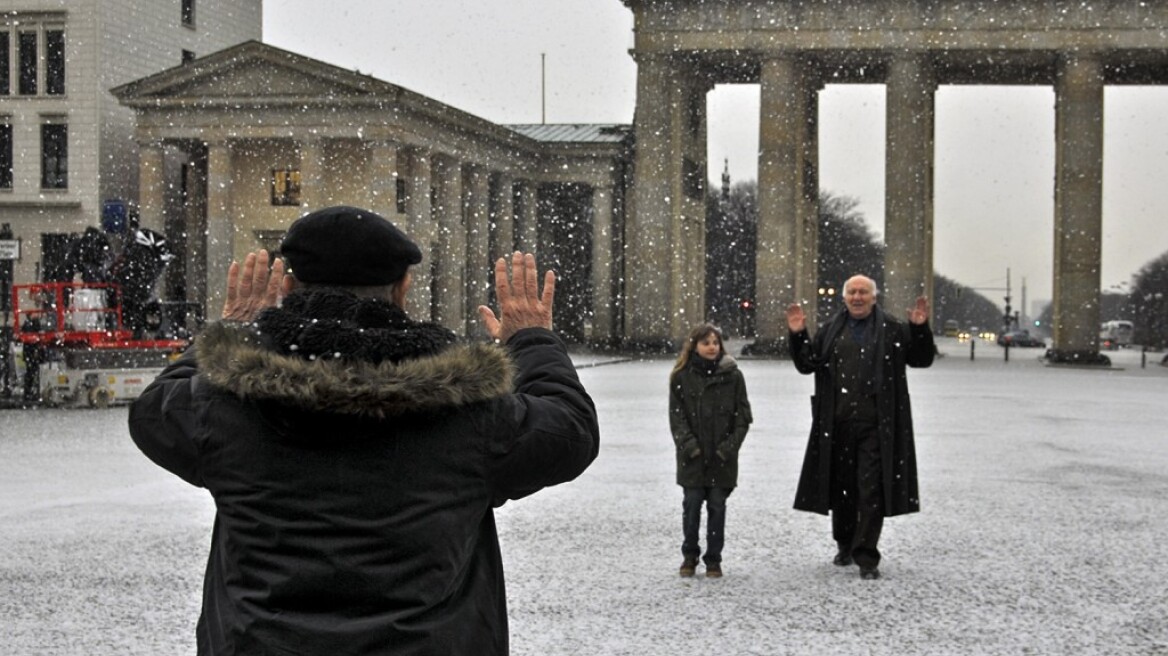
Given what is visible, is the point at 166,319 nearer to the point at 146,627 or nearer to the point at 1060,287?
the point at 146,627

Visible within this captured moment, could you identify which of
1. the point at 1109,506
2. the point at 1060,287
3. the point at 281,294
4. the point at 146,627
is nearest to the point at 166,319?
the point at 1109,506

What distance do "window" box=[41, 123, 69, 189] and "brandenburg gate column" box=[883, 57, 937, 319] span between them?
31716mm

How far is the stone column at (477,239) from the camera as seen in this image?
68938 mm

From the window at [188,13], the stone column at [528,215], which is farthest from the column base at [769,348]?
the window at [188,13]

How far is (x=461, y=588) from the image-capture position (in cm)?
339

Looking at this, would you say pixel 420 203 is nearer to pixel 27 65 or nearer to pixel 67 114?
pixel 67 114

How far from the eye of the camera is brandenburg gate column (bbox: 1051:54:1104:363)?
6072cm

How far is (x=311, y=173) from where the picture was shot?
60219 mm

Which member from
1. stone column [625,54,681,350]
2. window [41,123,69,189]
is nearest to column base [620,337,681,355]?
stone column [625,54,681,350]

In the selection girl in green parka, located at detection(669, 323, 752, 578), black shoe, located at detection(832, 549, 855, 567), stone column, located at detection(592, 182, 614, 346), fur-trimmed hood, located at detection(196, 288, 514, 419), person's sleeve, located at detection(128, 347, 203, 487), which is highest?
stone column, located at detection(592, 182, 614, 346)

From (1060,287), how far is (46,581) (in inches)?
2217

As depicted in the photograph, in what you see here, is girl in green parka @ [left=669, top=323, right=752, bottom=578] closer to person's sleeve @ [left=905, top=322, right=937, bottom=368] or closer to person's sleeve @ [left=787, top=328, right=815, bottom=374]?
person's sleeve @ [left=787, top=328, right=815, bottom=374]

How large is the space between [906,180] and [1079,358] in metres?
9.56

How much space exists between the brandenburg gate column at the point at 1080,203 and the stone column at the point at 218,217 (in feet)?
105
